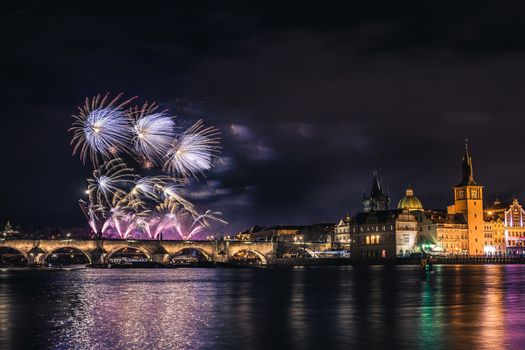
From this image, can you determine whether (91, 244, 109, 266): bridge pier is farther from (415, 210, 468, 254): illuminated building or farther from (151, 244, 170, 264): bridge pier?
(415, 210, 468, 254): illuminated building

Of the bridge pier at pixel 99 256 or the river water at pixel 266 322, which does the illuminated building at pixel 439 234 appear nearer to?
the bridge pier at pixel 99 256

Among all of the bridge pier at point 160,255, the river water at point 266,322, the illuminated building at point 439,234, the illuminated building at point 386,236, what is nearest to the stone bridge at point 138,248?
the bridge pier at point 160,255

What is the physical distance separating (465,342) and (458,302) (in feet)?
59.6

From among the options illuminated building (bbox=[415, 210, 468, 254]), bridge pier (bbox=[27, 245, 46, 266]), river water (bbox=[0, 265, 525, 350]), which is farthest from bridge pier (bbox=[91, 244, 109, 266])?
river water (bbox=[0, 265, 525, 350])

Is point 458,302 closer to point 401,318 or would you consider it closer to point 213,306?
point 401,318

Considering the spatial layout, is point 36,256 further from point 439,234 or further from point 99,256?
point 439,234

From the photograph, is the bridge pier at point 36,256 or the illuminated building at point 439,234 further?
the illuminated building at point 439,234

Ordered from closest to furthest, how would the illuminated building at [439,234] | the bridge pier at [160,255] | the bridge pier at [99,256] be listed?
the bridge pier at [99,256], the bridge pier at [160,255], the illuminated building at [439,234]

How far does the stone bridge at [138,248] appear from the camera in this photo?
151 m

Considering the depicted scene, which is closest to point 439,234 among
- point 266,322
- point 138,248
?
point 138,248

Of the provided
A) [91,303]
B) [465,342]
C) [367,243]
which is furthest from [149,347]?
[367,243]

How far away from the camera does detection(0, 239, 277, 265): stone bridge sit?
15125 centimetres

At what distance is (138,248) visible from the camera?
16112cm

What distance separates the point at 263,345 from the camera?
84.4 ft
